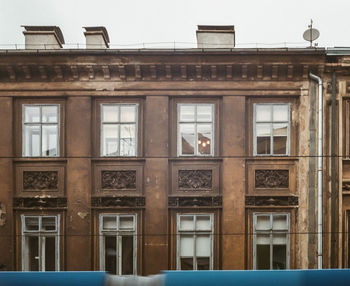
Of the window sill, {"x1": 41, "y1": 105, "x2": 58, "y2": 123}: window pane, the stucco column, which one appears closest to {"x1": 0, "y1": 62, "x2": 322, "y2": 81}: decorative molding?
{"x1": 41, "y1": 105, "x2": 58, "y2": 123}: window pane

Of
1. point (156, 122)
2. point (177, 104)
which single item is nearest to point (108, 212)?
point (156, 122)

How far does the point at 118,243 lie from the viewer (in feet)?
26.2

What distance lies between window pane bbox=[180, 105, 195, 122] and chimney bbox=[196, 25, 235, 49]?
1.93m

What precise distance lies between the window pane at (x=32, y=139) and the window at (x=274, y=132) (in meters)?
6.05

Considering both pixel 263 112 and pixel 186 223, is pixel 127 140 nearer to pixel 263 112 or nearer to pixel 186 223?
pixel 186 223

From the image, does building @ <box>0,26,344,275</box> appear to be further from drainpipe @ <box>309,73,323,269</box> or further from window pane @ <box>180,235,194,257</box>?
drainpipe @ <box>309,73,323,269</box>

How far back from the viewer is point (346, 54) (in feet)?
25.7

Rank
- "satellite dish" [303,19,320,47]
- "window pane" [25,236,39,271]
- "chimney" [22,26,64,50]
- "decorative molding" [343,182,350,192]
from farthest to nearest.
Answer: "chimney" [22,26,64,50] → "satellite dish" [303,19,320,47] → "window pane" [25,236,39,271] → "decorative molding" [343,182,350,192]

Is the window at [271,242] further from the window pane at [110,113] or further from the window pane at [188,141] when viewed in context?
the window pane at [110,113]

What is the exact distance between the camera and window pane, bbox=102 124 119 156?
8125mm

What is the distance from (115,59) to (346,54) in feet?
20.3

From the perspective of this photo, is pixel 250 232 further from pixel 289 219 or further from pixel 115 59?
pixel 115 59

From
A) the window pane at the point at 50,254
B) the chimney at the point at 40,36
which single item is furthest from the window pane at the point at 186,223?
the chimney at the point at 40,36

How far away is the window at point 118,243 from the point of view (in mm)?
7961
